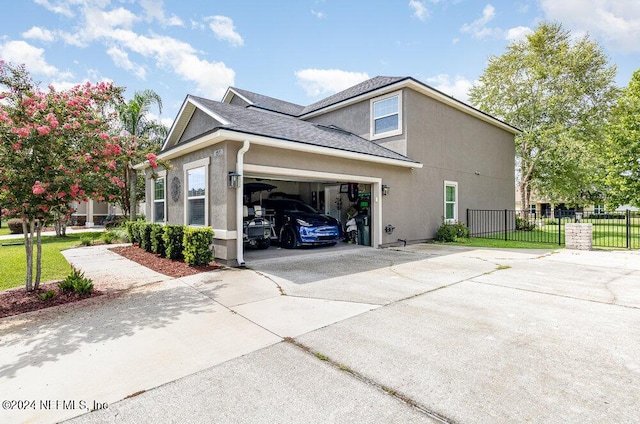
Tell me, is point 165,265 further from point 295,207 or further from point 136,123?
point 136,123

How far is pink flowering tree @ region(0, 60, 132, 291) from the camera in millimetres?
4797

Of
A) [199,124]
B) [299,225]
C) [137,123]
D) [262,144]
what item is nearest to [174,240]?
[262,144]

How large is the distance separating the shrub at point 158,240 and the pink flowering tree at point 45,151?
361 cm

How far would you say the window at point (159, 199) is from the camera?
36.8 ft

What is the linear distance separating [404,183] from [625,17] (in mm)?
17030

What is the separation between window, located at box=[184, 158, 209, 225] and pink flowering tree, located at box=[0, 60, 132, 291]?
9.03 feet

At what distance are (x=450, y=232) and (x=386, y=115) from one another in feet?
17.4

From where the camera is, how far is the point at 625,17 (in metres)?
16.8

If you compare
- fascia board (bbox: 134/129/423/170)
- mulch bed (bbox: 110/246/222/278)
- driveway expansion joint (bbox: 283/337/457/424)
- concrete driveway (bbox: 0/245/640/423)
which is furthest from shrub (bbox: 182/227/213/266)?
driveway expansion joint (bbox: 283/337/457/424)

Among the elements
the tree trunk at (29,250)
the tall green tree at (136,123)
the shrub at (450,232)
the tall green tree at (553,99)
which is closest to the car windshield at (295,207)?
the shrub at (450,232)

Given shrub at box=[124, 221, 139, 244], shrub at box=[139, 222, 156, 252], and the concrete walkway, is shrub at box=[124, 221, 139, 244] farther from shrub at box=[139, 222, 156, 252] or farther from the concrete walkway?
the concrete walkway

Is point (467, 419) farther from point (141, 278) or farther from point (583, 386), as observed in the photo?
point (141, 278)

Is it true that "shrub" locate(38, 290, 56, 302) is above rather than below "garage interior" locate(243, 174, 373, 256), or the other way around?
below

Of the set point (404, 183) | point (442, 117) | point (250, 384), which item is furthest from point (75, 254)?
point (442, 117)
